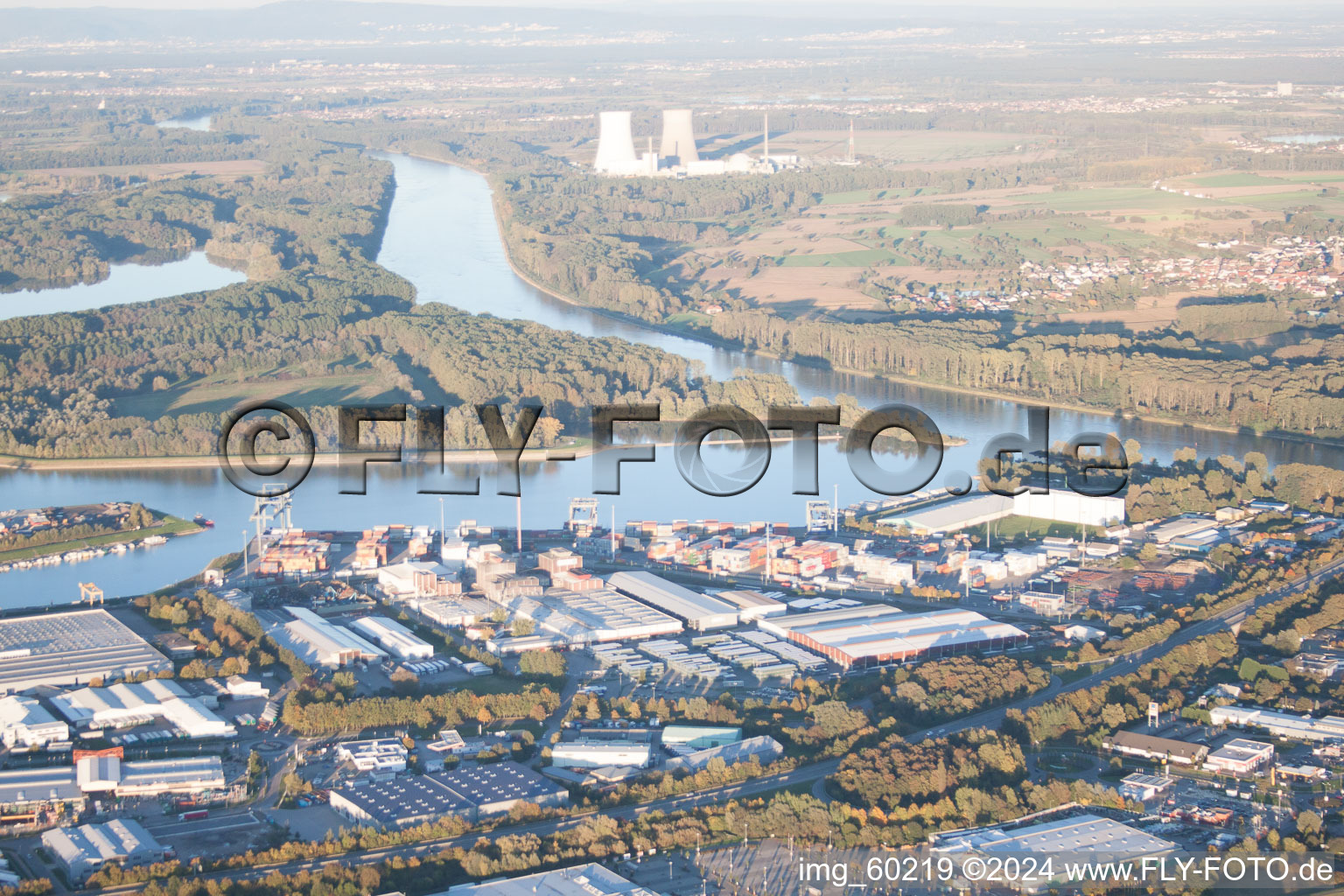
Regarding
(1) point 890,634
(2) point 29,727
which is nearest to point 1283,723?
(1) point 890,634

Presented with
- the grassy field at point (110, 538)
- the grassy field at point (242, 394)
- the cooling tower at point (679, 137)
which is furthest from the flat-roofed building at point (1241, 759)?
the cooling tower at point (679, 137)

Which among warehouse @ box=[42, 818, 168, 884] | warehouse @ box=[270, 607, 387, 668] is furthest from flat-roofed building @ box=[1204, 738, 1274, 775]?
warehouse @ box=[42, 818, 168, 884]

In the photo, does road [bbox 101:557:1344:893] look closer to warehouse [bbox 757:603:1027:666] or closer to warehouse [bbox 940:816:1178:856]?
warehouse [bbox 757:603:1027:666]

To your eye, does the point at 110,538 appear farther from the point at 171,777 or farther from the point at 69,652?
the point at 171,777

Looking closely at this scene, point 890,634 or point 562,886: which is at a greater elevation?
point 890,634

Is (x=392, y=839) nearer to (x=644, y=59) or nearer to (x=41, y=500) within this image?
(x=41, y=500)

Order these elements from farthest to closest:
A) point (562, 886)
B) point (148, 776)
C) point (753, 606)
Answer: point (753, 606) → point (148, 776) → point (562, 886)

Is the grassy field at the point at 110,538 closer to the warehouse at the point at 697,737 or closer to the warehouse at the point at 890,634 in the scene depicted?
the warehouse at the point at 890,634

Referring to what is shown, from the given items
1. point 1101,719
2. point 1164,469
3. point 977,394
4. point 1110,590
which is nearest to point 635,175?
point 977,394
